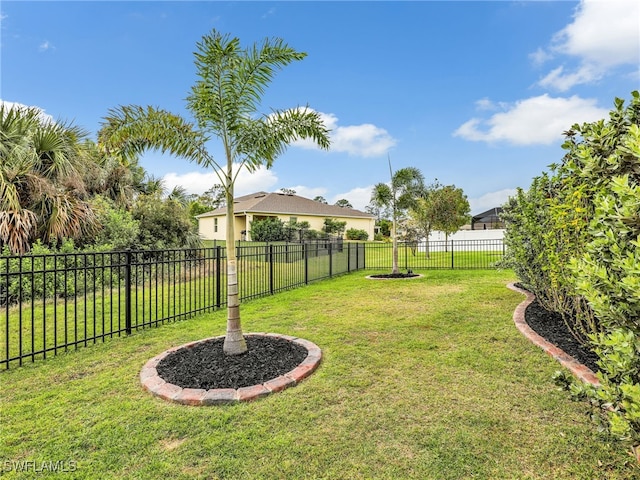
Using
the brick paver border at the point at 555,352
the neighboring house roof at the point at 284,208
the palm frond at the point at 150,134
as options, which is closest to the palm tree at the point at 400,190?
the brick paver border at the point at 555,352

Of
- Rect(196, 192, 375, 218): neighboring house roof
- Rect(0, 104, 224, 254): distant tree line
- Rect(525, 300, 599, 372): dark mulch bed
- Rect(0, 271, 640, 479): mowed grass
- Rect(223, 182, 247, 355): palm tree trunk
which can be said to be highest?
Rect(196, 192, 375, 218): neighboring house roof

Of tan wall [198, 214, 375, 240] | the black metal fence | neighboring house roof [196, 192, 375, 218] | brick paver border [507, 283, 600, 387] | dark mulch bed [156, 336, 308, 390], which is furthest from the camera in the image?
tan wall [198, 214, 375, 240]

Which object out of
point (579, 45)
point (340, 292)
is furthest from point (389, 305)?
point (579, 45)

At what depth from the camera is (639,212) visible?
4.78 feet

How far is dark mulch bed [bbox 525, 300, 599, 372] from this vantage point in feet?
11.7

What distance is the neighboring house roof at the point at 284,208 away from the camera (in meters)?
25.2

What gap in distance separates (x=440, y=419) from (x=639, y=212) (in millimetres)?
1930

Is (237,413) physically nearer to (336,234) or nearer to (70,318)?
(70,318)

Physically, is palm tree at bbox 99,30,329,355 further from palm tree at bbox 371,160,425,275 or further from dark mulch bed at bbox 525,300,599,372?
palm tree at bbox 371,160,425,275

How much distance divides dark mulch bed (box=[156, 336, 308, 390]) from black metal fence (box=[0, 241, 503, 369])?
1.35 metres

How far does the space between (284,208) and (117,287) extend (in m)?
18.6

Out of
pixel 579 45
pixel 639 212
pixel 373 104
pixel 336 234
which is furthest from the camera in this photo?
pixel 336 234

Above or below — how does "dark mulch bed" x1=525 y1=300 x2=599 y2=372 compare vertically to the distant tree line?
below

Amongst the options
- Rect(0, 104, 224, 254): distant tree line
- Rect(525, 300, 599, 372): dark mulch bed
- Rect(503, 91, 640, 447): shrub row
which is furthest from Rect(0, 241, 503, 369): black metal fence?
Rect(525, 300, 599, 372): dark mulch bed
